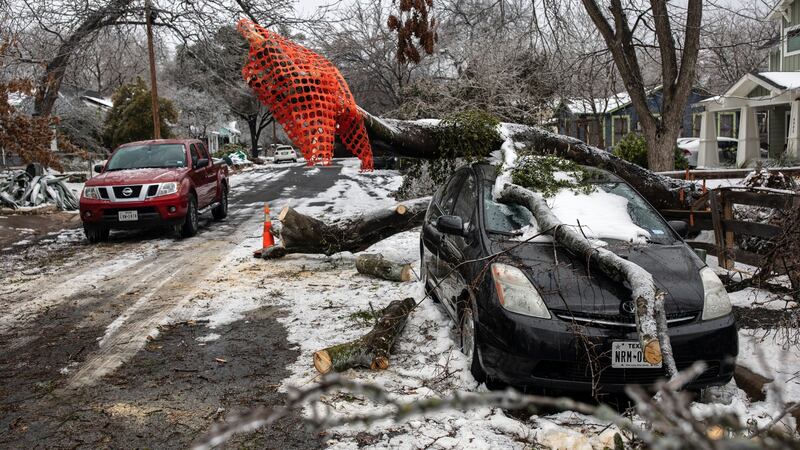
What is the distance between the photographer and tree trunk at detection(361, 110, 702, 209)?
24.2 feet

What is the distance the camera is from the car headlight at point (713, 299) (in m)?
4.17

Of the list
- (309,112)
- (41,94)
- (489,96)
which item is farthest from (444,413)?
(41,94)

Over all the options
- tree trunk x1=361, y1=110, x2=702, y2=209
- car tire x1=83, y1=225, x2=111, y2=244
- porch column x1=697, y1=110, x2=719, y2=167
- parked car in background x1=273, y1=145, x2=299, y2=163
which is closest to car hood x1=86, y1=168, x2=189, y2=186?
car tire x1=83, y1=225, x2=111, y2=244

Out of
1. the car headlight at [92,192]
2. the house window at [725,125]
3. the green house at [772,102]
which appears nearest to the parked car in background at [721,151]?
the green house at [772,102]

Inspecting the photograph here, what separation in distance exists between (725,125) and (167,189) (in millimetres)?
37130

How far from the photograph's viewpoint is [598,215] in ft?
16.6

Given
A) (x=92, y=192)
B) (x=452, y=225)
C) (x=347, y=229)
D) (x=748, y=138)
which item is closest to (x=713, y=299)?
(x=452, y=225)

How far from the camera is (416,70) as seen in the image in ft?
106

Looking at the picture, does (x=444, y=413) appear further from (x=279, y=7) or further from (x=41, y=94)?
(x=41, y=94)

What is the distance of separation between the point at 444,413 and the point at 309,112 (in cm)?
337

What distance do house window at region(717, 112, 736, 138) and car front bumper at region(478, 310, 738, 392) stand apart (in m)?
38.2

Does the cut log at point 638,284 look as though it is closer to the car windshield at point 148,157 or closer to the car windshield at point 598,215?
the car windshield at point 598,215

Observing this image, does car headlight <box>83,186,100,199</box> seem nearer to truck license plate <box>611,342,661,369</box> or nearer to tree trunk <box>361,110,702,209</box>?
tree trunk <box>361,110,702,209</box>

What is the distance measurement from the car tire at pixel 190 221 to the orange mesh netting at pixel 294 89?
19.2ft
